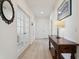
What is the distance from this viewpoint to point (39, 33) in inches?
473

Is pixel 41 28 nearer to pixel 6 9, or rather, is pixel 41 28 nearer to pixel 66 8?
pixel 66 8

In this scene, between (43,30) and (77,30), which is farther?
(43,30)

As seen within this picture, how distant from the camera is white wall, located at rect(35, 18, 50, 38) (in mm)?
11984

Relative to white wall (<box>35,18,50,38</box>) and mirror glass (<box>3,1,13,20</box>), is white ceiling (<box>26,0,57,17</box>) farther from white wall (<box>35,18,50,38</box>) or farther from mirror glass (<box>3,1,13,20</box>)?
white wall (<box>35,18,50,38</box>)

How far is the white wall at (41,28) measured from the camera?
1198 cm

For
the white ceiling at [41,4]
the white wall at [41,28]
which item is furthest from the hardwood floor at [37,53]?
the white wall at [41,28]

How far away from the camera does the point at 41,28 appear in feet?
39.5

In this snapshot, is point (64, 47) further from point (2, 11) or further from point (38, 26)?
point (38, 26)

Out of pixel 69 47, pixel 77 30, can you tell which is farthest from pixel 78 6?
pixel 69 47

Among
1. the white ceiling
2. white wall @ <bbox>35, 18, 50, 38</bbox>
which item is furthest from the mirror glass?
white wall @ <bbox>35, 18, 50, 38</bbox>

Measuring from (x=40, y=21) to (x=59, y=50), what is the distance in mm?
9804

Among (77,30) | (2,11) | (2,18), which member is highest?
(2,11)

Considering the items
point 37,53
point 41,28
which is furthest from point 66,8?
point 41,28

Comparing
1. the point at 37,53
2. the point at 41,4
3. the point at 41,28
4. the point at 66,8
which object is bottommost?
the point at 37,53
